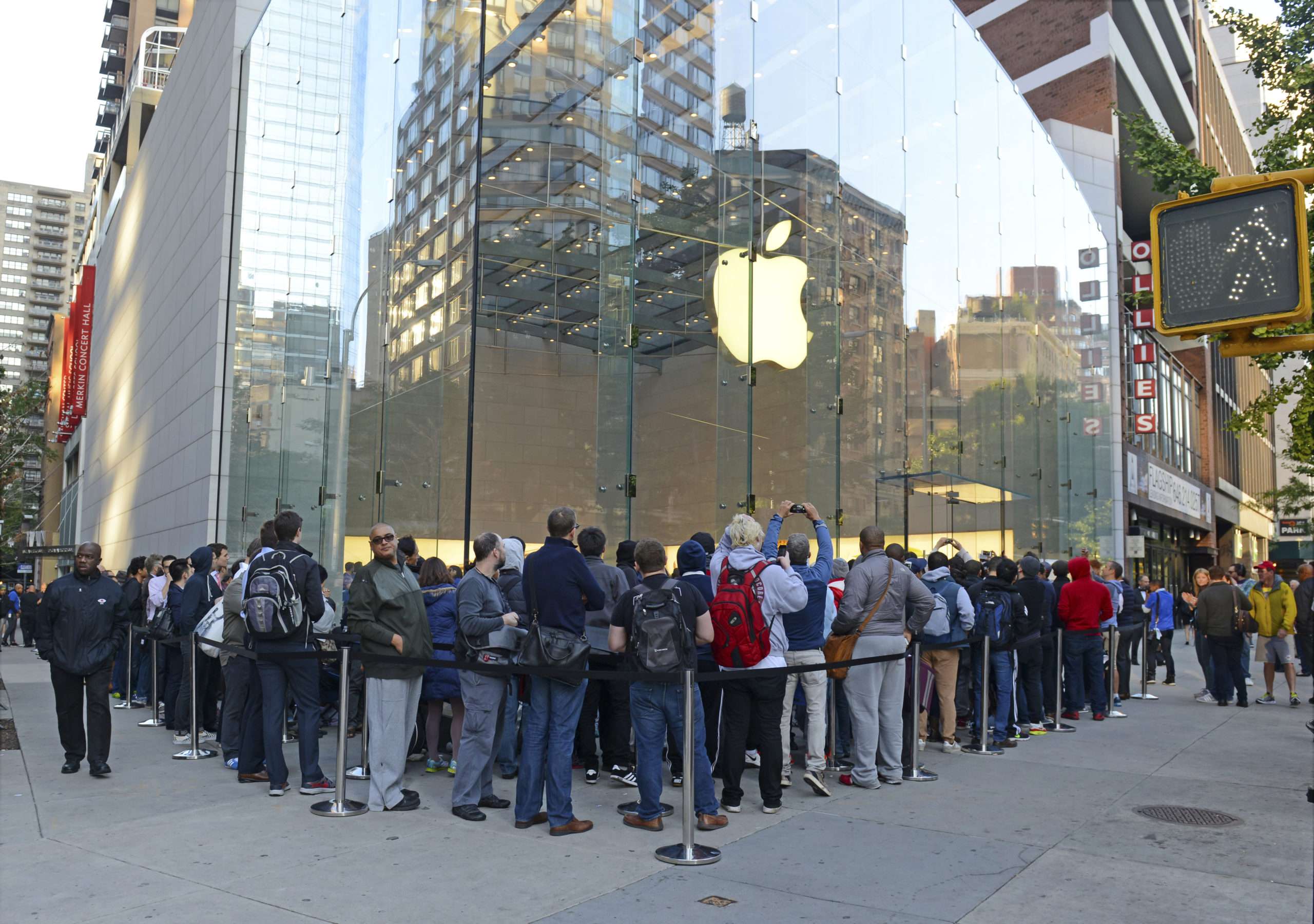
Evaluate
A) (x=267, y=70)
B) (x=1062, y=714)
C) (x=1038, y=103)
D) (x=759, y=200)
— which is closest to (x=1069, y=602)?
(x=1062, y=714)

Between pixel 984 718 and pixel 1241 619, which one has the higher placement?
pixel 1241 619

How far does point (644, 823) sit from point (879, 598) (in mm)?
2800

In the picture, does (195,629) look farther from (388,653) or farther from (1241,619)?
(1241,619)

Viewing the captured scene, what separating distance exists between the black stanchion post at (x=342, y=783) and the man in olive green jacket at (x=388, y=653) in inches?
5.4

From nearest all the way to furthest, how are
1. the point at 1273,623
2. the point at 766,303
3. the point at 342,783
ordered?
1. the point at 342,783
2. the point at 1273,623
3. the point at 766,303

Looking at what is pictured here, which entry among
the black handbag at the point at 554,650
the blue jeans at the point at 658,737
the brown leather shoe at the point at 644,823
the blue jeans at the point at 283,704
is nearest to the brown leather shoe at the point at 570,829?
the brown leather shoe at the point at 644,823

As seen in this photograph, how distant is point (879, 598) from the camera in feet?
27.5

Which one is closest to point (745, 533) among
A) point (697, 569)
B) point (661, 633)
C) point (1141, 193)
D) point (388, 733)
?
point (661, 633)

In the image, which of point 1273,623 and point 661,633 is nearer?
point 661,633

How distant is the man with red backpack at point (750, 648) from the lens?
713 cm

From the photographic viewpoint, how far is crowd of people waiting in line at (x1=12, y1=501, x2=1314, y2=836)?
682cm

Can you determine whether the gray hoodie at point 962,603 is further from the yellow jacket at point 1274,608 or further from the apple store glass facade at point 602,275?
the yellow jacket at point 1274,608

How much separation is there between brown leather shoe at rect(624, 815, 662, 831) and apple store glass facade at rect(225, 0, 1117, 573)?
677cm

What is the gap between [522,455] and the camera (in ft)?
52.4
